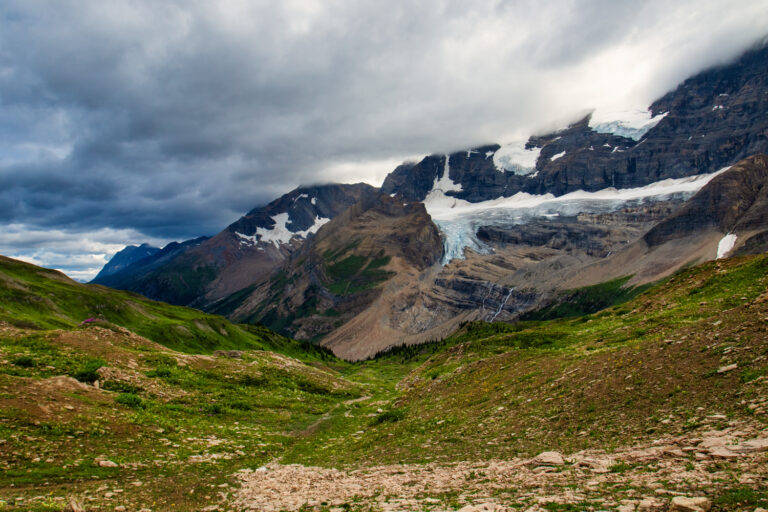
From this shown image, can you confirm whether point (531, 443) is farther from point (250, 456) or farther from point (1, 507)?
point (1, 507)

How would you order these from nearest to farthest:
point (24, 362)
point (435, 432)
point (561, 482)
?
point (561, 482) → point (435, 432) → point (24, 362)

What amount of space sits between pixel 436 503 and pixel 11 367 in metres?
25.2

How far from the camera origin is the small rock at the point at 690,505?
823 cm

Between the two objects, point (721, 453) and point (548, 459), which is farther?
point (548, 459)

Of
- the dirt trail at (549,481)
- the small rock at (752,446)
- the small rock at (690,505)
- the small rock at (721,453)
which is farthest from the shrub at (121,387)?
the small rock at (752,446)

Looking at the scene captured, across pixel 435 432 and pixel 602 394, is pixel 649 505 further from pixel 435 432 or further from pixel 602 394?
pixel 435 432

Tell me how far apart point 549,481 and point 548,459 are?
197 cm

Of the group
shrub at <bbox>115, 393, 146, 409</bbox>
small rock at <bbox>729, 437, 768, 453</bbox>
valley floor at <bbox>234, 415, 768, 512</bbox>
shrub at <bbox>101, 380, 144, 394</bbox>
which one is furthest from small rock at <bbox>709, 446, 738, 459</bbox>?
shrub at <bbox>101, 380, 144, 394</bbox>

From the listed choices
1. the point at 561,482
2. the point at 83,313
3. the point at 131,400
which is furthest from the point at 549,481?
the point at 83,313

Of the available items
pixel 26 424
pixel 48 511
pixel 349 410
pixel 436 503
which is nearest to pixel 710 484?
pixel 436 503

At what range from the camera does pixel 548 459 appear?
1375 centimetres

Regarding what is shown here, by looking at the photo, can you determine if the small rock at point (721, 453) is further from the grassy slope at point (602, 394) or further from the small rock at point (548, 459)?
the small rock at point (548, 459)

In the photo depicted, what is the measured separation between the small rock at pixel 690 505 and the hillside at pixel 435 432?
0.22 metres

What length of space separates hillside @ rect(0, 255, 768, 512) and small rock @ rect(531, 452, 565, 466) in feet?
1.28
